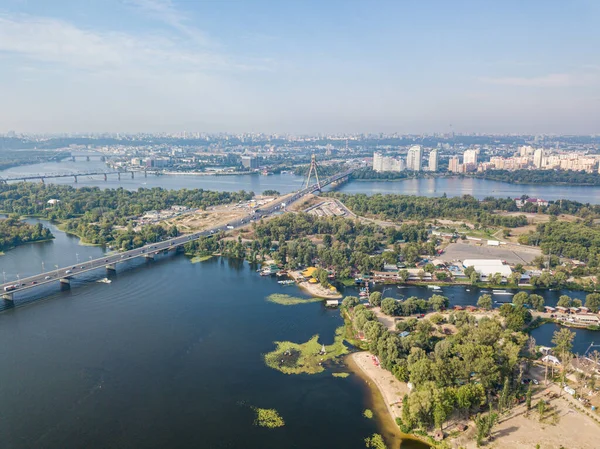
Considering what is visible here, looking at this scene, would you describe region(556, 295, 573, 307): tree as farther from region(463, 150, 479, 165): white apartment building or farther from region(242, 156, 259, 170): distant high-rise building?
region(242, 156, 259, 170): distant high-rise building

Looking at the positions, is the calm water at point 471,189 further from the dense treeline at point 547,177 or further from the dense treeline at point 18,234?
the dense treeline at point 18,234

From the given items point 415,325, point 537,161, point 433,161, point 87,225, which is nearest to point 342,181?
point 433,161

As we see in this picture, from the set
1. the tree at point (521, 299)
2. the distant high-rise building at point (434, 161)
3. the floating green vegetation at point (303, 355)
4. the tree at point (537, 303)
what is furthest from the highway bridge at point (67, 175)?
the tree at point (537, 303)

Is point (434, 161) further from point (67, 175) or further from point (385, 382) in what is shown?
point (385, 382)

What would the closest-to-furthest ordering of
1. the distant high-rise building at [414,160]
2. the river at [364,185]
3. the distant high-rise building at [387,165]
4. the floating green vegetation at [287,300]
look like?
1. the floating green vegetation at [287,300]
2. the river at [364,185]
3. the distant high-rise building at [387,165]
4. the distant high-rise building at [414,160]

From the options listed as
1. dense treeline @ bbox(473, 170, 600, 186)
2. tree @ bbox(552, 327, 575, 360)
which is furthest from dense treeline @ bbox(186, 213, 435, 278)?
dense treeline @ bbox(473, 170, 600, 186)

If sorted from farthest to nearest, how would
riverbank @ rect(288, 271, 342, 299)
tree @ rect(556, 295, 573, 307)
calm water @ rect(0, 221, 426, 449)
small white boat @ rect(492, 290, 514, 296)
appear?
small white boat @ rect(492, 290, 514, 296)
riverbank @ rect(288, 271, 342, 299)
tree @ rect(556, 295, 573, 307)
calm water @ rect(0, 221, 426, 449)
